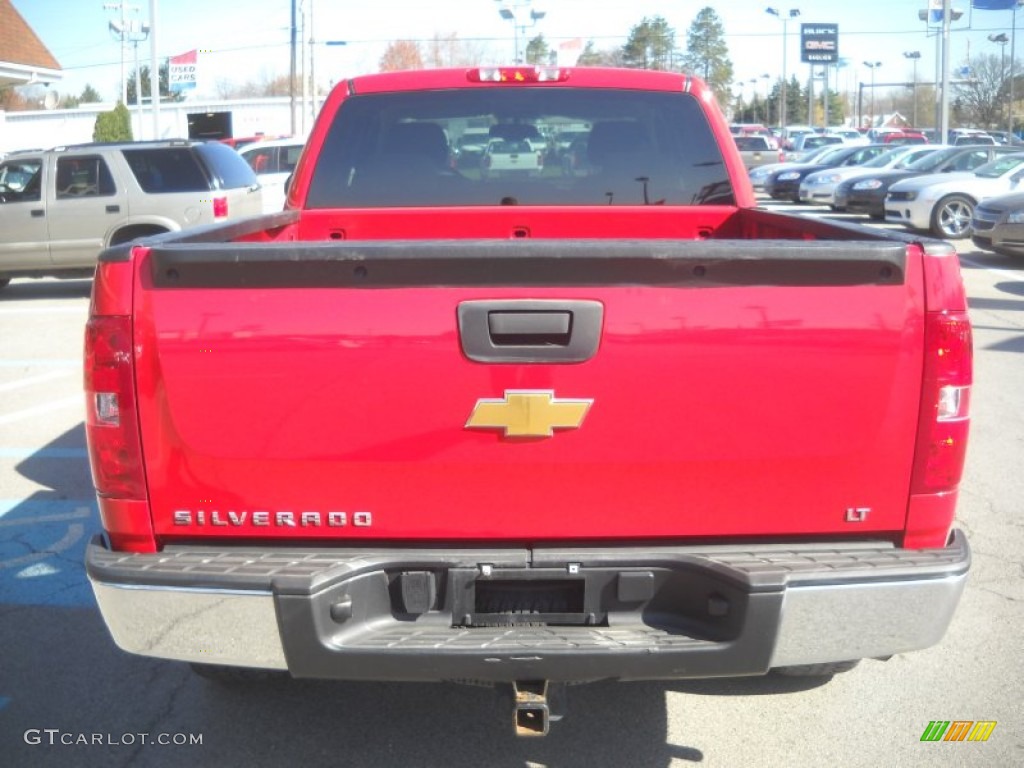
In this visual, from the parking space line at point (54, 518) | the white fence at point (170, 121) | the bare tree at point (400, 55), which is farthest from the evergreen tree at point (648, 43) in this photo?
the parking space line at point (54, 518)

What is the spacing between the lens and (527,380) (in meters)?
2.69

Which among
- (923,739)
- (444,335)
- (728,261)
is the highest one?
(728,261)

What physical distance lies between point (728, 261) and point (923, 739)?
1.92m

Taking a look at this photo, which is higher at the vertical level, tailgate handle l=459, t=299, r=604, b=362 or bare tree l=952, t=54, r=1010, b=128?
bare tree l=952, t=54, r=1010, b=128

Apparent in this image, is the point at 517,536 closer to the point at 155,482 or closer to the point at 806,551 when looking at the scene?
the point at 806,551

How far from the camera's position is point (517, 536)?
283cm

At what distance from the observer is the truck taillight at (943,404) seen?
8.97ft

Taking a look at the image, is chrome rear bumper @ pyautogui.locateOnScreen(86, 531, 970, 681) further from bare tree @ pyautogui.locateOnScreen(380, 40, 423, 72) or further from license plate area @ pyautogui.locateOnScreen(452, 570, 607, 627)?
bare tree @ pyautogui.locateOnScreen(380, 40, 423, 72)

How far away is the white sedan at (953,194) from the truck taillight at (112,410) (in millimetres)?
17656

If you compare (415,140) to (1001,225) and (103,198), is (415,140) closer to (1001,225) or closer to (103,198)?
(103,198)

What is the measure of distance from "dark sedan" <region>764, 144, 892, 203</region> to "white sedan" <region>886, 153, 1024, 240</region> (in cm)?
936

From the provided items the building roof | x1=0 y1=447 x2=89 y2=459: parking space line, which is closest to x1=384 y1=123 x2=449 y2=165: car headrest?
x1=0 y1=447 x2=89 y2=459: parking space line

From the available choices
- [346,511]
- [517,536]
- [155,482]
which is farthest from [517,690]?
[155,482]

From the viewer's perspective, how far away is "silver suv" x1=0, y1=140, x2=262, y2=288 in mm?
13898
